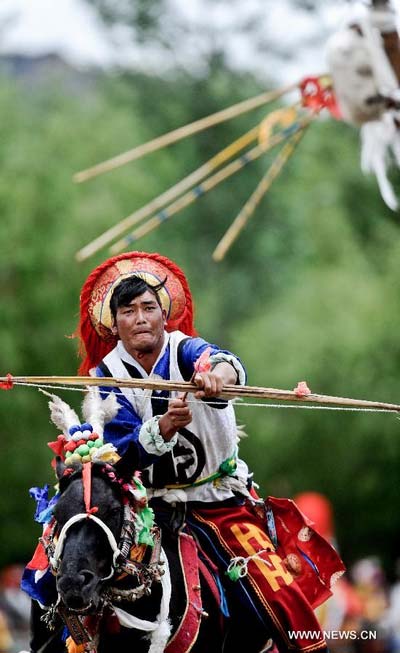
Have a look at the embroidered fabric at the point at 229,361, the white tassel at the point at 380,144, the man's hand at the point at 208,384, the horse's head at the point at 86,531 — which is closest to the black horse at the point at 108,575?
the horse's head at the point at 86,531

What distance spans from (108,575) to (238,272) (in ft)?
83.8

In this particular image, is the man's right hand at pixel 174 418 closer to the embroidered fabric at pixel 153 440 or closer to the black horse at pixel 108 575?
the embroidered fabric at pixel 153 440

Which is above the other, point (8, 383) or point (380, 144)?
point (380, 144)

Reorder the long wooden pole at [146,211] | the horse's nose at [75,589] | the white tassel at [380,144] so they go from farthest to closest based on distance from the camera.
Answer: the long wooden pole at [146,211] < the white tassel at [380,144] < the horse's nose at [75,589]

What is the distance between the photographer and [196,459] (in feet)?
23.5

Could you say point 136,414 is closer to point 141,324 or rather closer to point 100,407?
point 100,407

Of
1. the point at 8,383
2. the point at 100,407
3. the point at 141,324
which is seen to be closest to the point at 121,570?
the point at 100,407

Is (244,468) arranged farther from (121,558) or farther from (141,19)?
(141,19)

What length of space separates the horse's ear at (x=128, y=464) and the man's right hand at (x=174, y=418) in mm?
155

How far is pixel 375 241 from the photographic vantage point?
96.7 feet

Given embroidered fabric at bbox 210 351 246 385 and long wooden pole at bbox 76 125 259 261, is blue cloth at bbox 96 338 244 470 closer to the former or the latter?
embroidered fabric at bbox 210 351 246 385

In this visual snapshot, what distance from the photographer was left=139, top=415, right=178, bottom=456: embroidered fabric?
22.0ft

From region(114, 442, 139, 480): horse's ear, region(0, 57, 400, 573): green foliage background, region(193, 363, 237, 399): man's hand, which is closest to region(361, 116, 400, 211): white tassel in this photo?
region(193, 363, 237, 399): man's hand

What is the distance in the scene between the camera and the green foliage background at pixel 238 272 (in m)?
24.5
